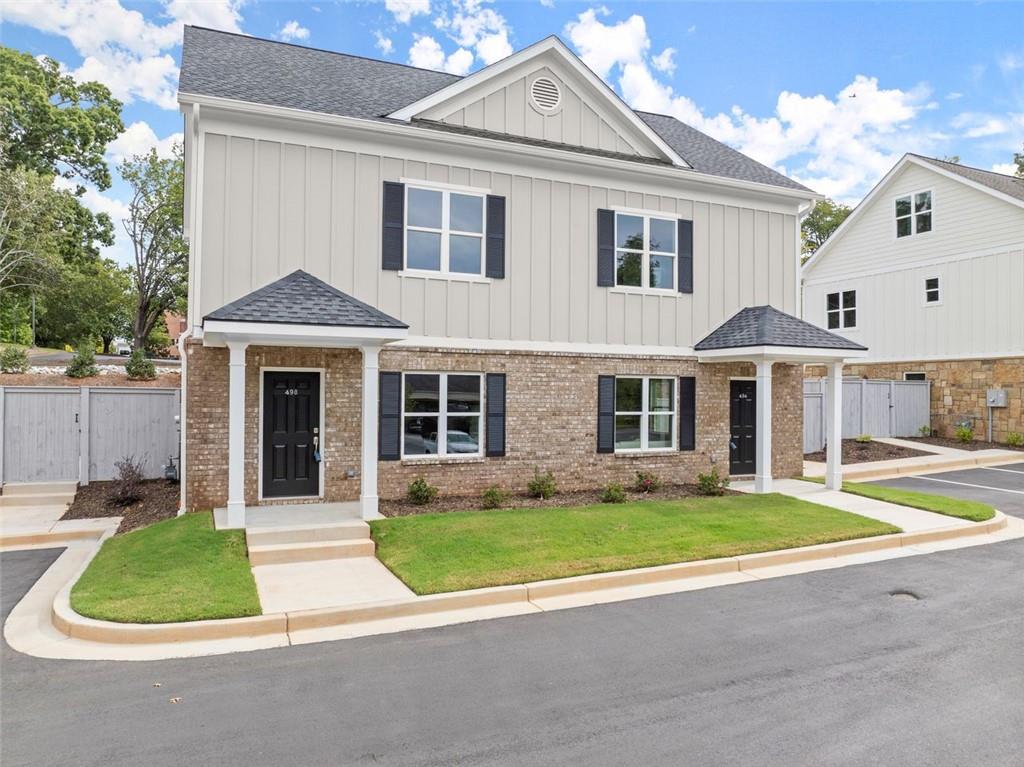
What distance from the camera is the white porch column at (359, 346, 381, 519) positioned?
388 inches

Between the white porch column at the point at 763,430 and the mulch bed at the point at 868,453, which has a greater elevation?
the white porch column at the point at 763,430

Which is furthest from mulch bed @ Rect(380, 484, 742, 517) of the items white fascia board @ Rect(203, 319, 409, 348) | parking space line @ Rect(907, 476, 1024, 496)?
parking space line @ Rect(907, 476, 1024, 496)

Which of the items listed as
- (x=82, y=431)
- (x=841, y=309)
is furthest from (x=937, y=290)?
(x=82, y=431)

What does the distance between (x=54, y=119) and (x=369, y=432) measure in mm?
26974

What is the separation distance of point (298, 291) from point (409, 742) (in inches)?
291

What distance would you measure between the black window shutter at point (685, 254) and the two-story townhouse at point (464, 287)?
0.03m

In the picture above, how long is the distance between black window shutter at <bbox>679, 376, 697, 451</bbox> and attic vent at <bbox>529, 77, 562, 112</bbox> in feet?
19.3

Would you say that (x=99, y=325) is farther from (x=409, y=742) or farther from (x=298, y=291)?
(x=409, y=742)

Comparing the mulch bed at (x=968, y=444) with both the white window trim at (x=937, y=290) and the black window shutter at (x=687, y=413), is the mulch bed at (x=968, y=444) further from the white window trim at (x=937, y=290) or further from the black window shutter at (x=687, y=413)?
the black window shutter at (x=687, y=413)

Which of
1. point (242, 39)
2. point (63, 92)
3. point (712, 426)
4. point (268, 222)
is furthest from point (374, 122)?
point (63, 92)

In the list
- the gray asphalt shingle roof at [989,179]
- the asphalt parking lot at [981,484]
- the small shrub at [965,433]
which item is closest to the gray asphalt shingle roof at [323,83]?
the asphalt parking lot at [981,484]

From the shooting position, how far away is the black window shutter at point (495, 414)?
11.8m

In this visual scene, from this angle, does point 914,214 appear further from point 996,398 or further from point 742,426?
point 742,426

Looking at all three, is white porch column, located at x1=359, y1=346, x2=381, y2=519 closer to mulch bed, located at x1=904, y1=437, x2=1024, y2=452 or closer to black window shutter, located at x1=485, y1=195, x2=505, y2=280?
black window shutter, located at x1=485, y1=195, x2=505, y2=280
